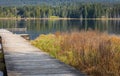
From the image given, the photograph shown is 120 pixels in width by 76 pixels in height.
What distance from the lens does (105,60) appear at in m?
9.91

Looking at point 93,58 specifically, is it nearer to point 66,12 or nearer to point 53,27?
point 53,27

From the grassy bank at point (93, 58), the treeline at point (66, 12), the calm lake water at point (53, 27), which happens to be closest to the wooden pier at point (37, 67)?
the grassy bank at point (93, 58)

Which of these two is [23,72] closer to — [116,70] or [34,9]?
[116,70]

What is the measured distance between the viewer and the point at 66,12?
153000mm

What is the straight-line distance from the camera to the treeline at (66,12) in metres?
140

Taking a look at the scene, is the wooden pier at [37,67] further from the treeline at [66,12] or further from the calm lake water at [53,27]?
the treeline at [66,12]

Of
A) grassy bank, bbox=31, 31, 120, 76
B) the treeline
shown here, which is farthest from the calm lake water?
the treeline

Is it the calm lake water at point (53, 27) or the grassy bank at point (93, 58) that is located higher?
the grassy bank at point (93, 58)

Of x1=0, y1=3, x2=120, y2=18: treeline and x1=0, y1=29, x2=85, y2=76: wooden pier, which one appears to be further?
x1=0, y1=3, x2=120, y2=18: treeline

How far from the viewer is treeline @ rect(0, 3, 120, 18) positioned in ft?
458

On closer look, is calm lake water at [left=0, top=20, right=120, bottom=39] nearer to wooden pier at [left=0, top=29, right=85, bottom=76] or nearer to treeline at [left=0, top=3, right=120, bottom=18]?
wooden pier at [left=0, top=29, right=85, bottom=76]

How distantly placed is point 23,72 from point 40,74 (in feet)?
1.31

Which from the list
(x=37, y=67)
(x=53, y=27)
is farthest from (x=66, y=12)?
(x=37, y=67)

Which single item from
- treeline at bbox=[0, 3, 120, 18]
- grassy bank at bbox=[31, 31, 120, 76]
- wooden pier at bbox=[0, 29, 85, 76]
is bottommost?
treeline at bbox=[0, 3, 120, 18]
